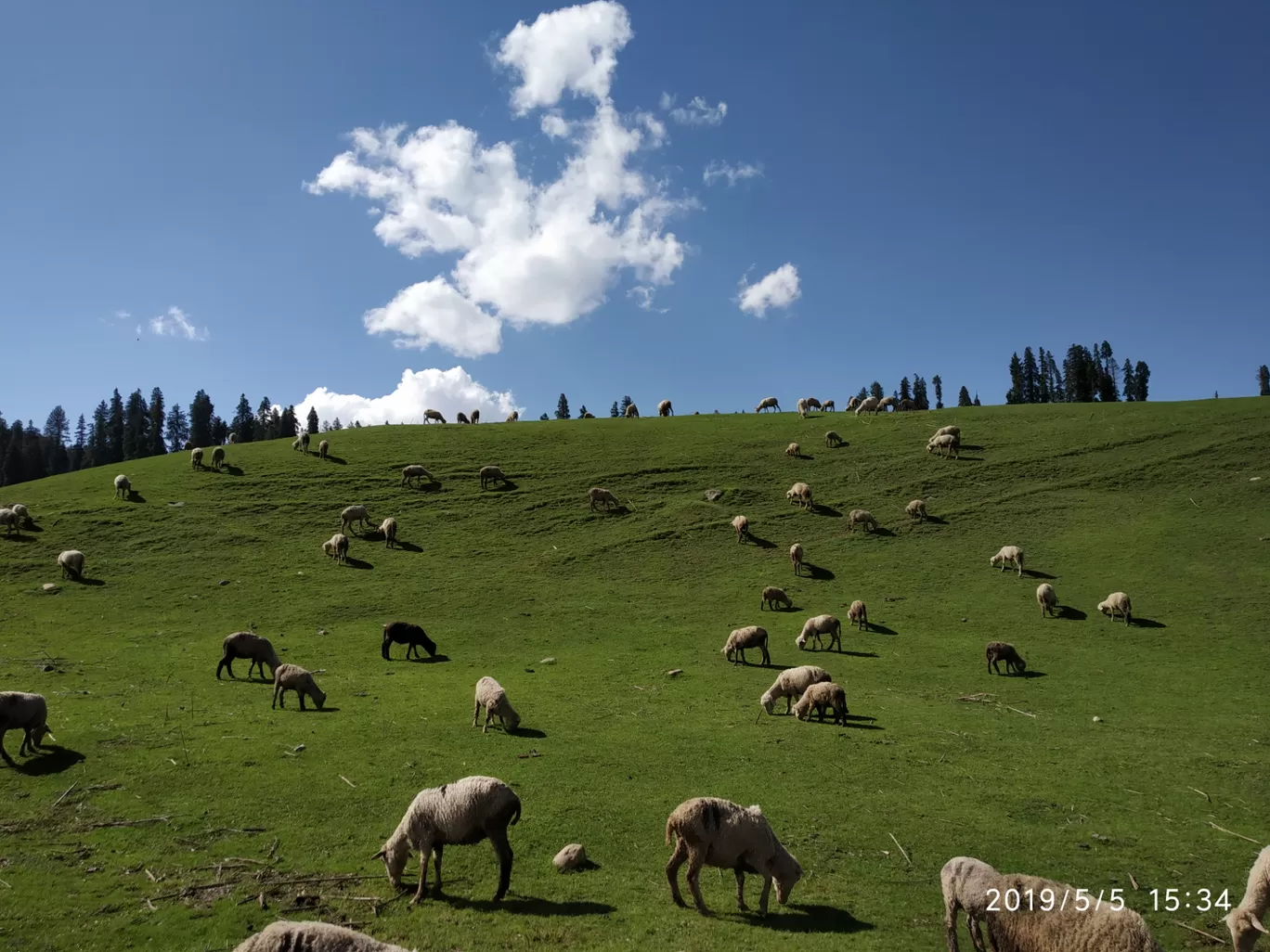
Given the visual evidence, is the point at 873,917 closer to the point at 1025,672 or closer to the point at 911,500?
the point at 1025,672

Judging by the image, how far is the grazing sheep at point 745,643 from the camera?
28500 millimetres

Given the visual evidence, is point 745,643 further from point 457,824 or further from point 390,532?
point 390,532

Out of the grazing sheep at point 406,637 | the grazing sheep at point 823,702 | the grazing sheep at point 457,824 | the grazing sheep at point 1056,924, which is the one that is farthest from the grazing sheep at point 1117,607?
the grazing sheep at point 457,824

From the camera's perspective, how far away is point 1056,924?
7.93 m

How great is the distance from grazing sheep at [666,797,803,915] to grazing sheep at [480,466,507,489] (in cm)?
4555

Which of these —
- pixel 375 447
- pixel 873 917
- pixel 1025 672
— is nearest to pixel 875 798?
pixel 873 917

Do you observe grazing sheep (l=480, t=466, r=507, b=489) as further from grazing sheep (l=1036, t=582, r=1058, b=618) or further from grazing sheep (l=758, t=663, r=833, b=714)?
grazing sheep (l=1036, t=582, r=1058, b=618)

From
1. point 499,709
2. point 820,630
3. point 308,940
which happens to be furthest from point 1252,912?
point 820,630

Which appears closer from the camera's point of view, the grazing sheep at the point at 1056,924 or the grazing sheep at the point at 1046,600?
the grazing sheep at the point at 1056,924

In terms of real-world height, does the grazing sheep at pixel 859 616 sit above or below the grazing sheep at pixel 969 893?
below

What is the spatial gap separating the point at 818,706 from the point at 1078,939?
44.6 ft

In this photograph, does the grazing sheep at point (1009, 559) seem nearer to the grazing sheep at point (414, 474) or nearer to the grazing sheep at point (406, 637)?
the grazing sheep at point (406, 637)

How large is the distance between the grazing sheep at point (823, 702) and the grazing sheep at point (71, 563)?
39.9 m

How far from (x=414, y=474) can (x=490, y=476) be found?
5.97 meters
